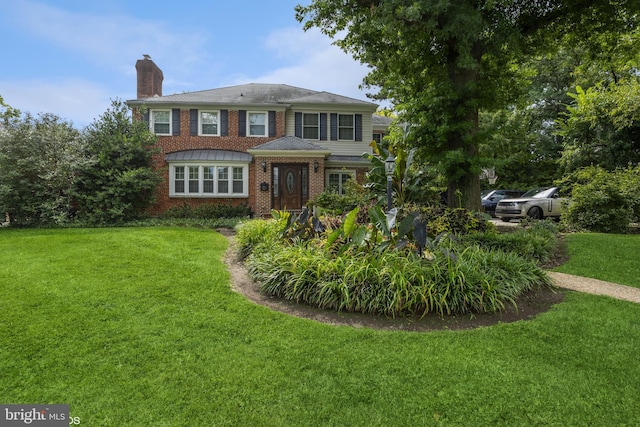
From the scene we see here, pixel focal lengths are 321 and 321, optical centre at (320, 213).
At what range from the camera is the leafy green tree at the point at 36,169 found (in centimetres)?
1105

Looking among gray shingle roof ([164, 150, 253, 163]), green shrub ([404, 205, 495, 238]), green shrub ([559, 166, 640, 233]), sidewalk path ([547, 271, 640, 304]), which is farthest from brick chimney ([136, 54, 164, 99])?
green shrub ([559, 166, 640, 233])

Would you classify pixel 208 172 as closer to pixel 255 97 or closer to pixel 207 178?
pixel 207 178

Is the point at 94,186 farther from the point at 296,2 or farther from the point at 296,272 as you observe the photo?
the point at 296,272

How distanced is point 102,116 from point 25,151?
275 cm

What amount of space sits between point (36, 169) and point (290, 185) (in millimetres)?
9107

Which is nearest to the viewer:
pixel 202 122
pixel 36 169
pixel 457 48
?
pixel 457 48

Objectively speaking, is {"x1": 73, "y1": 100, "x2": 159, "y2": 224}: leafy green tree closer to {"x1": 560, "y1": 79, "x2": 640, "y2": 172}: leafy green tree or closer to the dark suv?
the dark suv

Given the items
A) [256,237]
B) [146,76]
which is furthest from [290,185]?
[146,76]

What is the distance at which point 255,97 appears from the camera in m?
15.7

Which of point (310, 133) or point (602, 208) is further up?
point (310, 133)

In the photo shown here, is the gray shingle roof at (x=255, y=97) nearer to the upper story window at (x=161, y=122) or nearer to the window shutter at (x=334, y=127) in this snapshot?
the upper story window at (x=161, y=122)

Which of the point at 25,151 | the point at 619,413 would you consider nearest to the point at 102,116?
the point at 25,151

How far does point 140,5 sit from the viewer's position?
22.5 ft

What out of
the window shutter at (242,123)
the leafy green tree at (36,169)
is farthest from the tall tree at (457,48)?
the leafy green tree at (36,169)
